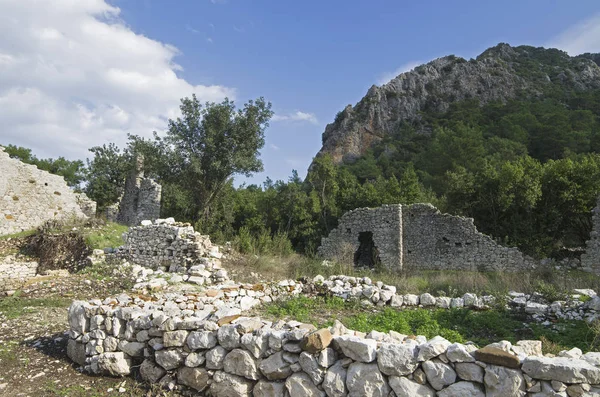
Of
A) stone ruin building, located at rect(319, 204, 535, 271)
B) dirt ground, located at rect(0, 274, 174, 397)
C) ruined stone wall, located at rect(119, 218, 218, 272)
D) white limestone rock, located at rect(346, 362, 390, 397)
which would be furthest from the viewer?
stone ruin building, located at rect(319, 204, 535, 271)

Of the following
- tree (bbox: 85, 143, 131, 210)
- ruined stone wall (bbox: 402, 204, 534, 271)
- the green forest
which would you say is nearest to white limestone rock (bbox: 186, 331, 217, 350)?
the green forest

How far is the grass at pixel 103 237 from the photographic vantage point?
40.3 ft

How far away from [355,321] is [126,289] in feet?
18.3

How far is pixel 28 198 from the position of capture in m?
16.7

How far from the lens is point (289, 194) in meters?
20.4

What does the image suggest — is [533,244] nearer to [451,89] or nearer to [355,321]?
[355,321]

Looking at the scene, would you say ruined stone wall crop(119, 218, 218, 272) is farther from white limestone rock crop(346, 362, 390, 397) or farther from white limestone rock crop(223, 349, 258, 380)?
white limestone rock crop(346, 362, 390, 397)

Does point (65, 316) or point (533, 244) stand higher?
point (533, 244)

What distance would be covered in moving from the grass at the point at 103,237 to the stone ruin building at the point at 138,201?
3.93 metres

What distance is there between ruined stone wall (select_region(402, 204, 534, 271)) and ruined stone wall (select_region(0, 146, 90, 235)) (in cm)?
1458

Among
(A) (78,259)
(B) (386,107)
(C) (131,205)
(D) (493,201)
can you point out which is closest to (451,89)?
(B) (386,107)

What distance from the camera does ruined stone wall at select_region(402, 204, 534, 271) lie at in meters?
15.3

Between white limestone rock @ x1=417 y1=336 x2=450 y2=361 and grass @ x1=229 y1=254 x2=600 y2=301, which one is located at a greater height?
white limestone rock @ x1=417 y1=336 x2=450 y2=361

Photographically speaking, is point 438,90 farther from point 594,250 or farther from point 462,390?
point 462,390
